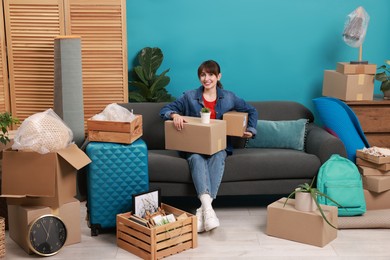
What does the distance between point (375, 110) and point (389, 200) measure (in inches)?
28.0

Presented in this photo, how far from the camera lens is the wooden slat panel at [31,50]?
4.09 metres

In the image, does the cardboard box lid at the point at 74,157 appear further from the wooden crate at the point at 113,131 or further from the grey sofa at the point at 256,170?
the grey sofa at the point at 256,170

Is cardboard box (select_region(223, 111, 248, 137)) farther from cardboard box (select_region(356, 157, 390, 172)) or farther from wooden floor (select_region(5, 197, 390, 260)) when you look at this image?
cardboard box (select_region(356, 157, 390, 172))

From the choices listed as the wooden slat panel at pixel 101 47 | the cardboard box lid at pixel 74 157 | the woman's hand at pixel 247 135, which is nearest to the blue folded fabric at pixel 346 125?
the woman's hand at pixel 247 135

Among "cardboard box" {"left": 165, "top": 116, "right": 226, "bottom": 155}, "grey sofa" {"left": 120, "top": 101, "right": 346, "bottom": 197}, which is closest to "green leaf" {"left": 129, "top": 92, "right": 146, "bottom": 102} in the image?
"grey sofa" {"left": 120, "top": 101, "right": 346, "bottom": 197}

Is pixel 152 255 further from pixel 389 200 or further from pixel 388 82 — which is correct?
pixel 388 82

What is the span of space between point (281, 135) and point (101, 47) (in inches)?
57.7

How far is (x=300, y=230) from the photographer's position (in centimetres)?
328

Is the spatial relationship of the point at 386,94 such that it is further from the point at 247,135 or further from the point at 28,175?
the point at 28,175

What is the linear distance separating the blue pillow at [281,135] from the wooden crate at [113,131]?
0.99 m

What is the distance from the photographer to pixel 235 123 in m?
3.69

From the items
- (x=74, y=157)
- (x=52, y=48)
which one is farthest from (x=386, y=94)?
(x=52, y=48)

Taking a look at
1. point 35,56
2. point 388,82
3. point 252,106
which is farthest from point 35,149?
point 388,82

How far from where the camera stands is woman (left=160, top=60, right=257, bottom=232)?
343 cm
